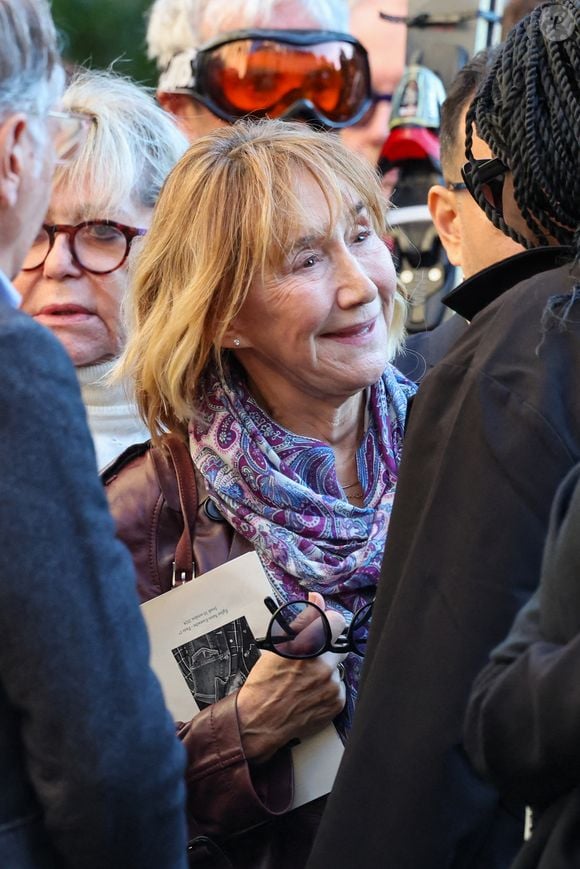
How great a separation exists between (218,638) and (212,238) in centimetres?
79

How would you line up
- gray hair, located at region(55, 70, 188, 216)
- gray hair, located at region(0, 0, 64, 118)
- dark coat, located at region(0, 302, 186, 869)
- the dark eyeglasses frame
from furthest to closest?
the dark eyeglasses frame
gray hair, located at region(55, 70, 188, 216)
gray hair, located at region(0, 0, 64, 118)
dark coat, located at region(0, 302, 186, 869)

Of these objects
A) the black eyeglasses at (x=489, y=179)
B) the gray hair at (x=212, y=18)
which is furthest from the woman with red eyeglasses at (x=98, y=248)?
the black eyeglasses at (x=489, y=179)

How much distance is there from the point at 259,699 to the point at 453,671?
727 millimetres

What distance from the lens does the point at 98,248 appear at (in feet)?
10.4

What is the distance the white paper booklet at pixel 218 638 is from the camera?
2.25 m

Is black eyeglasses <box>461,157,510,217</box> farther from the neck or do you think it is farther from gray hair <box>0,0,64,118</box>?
the neck

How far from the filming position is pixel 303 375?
2516 mm

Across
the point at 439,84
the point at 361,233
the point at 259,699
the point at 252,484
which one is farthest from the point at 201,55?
the point at 259,699

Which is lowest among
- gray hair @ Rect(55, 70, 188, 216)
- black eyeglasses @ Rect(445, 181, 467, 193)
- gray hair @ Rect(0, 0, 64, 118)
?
black eyeglasses @ Rect(445, 181, 467, 193)

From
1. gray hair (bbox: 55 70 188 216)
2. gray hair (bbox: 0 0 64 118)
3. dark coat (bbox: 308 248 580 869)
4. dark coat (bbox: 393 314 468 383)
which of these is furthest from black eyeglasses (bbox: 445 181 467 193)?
gray hair (bbox: 0 0 64 118)

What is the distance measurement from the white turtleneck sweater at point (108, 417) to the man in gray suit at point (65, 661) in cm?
176

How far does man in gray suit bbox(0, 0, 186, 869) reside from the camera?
1.31 meters

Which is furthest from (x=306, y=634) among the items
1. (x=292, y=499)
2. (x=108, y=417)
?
(x=108, y=417)

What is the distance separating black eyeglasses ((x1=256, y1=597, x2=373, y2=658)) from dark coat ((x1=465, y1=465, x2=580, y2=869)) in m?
0.94
